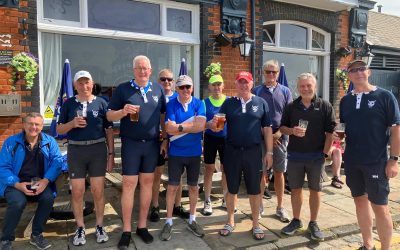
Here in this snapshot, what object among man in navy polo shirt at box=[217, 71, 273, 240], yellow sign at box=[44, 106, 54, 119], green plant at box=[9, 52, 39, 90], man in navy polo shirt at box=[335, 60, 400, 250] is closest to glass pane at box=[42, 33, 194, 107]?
yellow sign at box=[44, 106, 54, 119]

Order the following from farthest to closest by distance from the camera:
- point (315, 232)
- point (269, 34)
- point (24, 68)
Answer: point (269, 34)
point (24, 68)
point (315, 232)

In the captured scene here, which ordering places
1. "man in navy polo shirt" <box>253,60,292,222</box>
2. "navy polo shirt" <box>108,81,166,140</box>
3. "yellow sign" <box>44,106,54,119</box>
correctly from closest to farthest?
"navy polo shirt" <box>108,81,166,140</box> < "man in navy polo shirt" <box>253,60,292,222</box> < "yellow sign" <box>44,106,54,119</box>

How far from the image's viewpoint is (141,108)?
3.77 m

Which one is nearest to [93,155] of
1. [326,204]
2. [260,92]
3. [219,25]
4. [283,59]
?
[260,92]

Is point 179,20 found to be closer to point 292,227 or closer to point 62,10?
point 62,10

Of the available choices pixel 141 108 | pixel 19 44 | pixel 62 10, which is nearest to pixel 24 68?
pixel 19 44

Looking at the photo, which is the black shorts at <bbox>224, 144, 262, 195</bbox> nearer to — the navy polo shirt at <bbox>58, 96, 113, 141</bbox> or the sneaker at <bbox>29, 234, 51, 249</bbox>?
the navy polo shirt at <bbox>58, 96, 113, 141</bbox>

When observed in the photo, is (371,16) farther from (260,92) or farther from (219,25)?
(260,92)

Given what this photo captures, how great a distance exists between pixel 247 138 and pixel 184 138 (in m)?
0.71

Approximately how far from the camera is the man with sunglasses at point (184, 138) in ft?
13.0

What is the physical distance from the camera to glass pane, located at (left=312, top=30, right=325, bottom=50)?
8.86 m

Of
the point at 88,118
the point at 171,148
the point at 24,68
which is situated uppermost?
the point at 24,68

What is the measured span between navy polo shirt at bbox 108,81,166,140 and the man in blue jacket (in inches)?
36.1

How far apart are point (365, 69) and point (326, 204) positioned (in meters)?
2.60
